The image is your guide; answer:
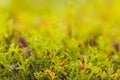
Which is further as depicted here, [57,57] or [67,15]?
[67,15]

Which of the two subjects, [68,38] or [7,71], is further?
[68,38]

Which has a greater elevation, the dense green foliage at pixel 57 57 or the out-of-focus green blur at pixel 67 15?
the out-of-focus green blur at pixel 67 15

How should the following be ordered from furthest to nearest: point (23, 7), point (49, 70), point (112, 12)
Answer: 1. point (23, 7)
2. point (112, 12)
3. point (49, 70)

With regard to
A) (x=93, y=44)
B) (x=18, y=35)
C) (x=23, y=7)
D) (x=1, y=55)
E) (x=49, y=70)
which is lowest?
(x=49, y=70)

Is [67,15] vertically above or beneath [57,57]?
above

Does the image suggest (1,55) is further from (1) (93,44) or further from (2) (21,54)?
(1) (93,44)

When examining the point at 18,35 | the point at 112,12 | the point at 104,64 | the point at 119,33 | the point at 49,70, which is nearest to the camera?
the point at 49,70

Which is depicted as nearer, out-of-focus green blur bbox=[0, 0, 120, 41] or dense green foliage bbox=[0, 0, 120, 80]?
dense green foliage bbox=[0, 0, 120, 80]

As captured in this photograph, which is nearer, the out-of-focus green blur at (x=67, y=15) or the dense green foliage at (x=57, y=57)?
the dense green foliage at (x=57, y=57)

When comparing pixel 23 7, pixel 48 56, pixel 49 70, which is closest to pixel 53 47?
pixel 48 56

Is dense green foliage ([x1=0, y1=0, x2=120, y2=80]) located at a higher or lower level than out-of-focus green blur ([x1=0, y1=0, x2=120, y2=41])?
lower

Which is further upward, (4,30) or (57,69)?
(4,30)
